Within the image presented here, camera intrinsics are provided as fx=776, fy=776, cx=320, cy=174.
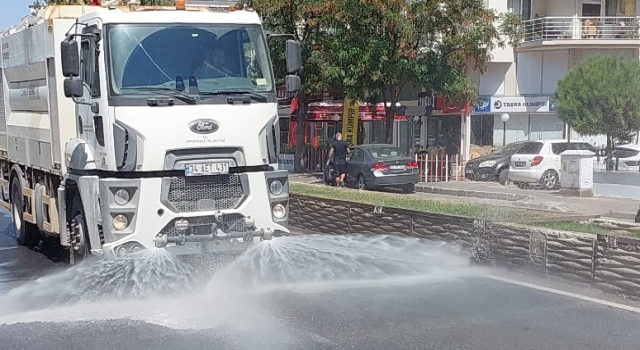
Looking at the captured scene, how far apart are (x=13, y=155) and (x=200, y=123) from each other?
5.82 meters

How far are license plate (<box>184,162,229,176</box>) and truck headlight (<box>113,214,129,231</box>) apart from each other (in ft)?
2.69

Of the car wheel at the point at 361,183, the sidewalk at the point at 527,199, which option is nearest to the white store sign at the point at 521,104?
the sidewalk at the point at 527,199

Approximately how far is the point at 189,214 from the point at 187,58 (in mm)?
1766

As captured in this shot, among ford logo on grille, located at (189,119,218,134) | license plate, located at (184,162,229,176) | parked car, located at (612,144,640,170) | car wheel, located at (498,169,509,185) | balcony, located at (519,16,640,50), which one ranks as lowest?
car wheel, located at (498,169,509,185)

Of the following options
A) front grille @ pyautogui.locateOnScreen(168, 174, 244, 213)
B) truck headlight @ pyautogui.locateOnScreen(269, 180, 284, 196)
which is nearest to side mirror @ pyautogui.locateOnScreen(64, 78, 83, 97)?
front grille @ pyautogui.locateOnScreen(168, 174, 244, 213)

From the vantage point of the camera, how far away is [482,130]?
113 ft

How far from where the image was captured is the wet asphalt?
6797 mm

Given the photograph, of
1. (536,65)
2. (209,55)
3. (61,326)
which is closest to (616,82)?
(536,65)

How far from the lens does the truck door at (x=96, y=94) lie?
8594 millimetres

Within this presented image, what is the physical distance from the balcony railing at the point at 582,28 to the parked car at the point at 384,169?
11.4 metres

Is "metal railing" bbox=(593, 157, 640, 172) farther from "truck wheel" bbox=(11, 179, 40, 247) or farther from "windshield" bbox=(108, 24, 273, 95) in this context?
"windshield" bbox=(108, 24, 273, 95)

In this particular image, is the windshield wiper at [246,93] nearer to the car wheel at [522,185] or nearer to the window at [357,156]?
the window at [357,156]

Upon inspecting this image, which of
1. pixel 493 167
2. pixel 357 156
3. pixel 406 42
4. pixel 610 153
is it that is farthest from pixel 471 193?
pixel 610 153

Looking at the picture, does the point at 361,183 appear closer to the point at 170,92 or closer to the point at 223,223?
the point at 223,223
